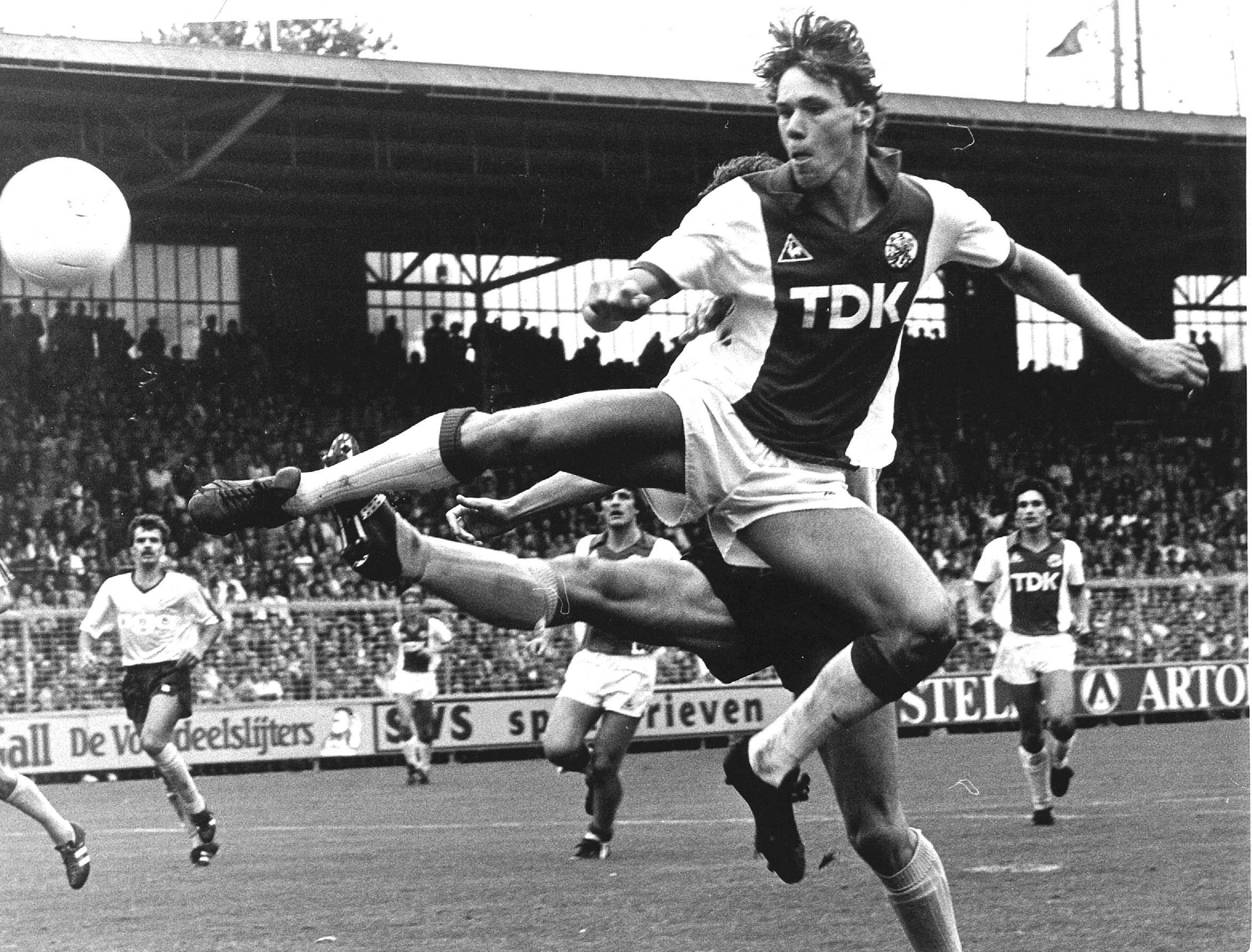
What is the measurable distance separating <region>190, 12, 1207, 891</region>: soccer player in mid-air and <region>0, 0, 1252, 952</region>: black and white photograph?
1cm

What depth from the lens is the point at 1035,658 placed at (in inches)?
478

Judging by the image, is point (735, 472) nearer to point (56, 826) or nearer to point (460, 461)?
point (460, 461)

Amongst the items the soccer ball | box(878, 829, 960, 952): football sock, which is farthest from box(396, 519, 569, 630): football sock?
the soccer ball

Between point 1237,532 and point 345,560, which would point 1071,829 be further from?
point 1237,532

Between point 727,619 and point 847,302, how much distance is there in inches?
35.9

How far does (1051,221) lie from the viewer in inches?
981

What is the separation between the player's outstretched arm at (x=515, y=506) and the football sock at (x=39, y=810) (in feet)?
15.4

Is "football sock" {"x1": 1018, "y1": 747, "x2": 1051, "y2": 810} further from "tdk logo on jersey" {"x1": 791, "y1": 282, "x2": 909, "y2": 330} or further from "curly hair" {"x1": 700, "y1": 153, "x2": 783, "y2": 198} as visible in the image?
"tdk logo on jersey" {"x1": 791, "y1": 282, "x2": 909, "y2": 330}

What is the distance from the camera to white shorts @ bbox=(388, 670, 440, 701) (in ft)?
55.5

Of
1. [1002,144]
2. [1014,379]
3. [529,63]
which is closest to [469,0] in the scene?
[529,63]

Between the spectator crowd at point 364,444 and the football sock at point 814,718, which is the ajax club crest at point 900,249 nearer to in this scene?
the football sock at point 814,718

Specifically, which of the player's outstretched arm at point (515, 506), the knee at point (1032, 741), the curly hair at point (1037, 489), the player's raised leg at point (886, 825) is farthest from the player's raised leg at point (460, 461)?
the curly hair at point (1037, 489)

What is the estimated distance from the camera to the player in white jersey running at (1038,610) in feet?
39.2

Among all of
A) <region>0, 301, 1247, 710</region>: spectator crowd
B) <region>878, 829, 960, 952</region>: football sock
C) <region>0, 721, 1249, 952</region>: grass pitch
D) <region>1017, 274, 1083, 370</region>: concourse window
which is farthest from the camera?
<region>1017, 274, 1083, 370</region>: concourse window
